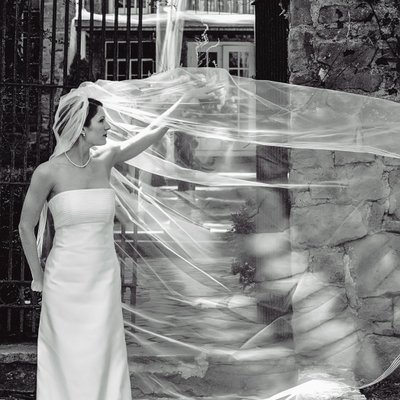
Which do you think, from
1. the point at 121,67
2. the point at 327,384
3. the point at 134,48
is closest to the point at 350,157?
the point at 327,384

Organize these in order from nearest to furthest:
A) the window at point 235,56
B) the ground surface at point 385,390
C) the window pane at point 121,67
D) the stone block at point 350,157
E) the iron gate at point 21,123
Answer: the stone block at point 350,157 < the ground surface at point 385,390 < the iron gate at point 21,123 < the window pane at point 121,67 < the window at point 235,56

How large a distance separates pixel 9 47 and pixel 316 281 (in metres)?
3.17

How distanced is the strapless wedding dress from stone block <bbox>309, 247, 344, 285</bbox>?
108 cm

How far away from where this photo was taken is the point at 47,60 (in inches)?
403

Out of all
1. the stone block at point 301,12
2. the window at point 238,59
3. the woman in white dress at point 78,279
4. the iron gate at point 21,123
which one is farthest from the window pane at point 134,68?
the woman in white dress at point 78,279

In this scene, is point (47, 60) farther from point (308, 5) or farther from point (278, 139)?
point (278, 139)

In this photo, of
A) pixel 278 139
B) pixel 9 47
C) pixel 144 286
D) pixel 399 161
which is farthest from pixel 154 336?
pixel 9 47

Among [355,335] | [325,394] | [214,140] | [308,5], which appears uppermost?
[308,5]

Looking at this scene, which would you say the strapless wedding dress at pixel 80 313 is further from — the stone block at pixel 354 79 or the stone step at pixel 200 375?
the stone block at pixel 354 79

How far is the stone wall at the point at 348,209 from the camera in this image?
150 inches

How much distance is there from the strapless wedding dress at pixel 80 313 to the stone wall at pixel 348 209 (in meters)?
0.99

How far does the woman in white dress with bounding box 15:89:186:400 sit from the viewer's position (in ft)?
11.0

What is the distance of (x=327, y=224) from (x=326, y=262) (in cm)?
20

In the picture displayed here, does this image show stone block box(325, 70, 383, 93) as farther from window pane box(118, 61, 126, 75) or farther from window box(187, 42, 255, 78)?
window box(187, 42, 255, 78)
